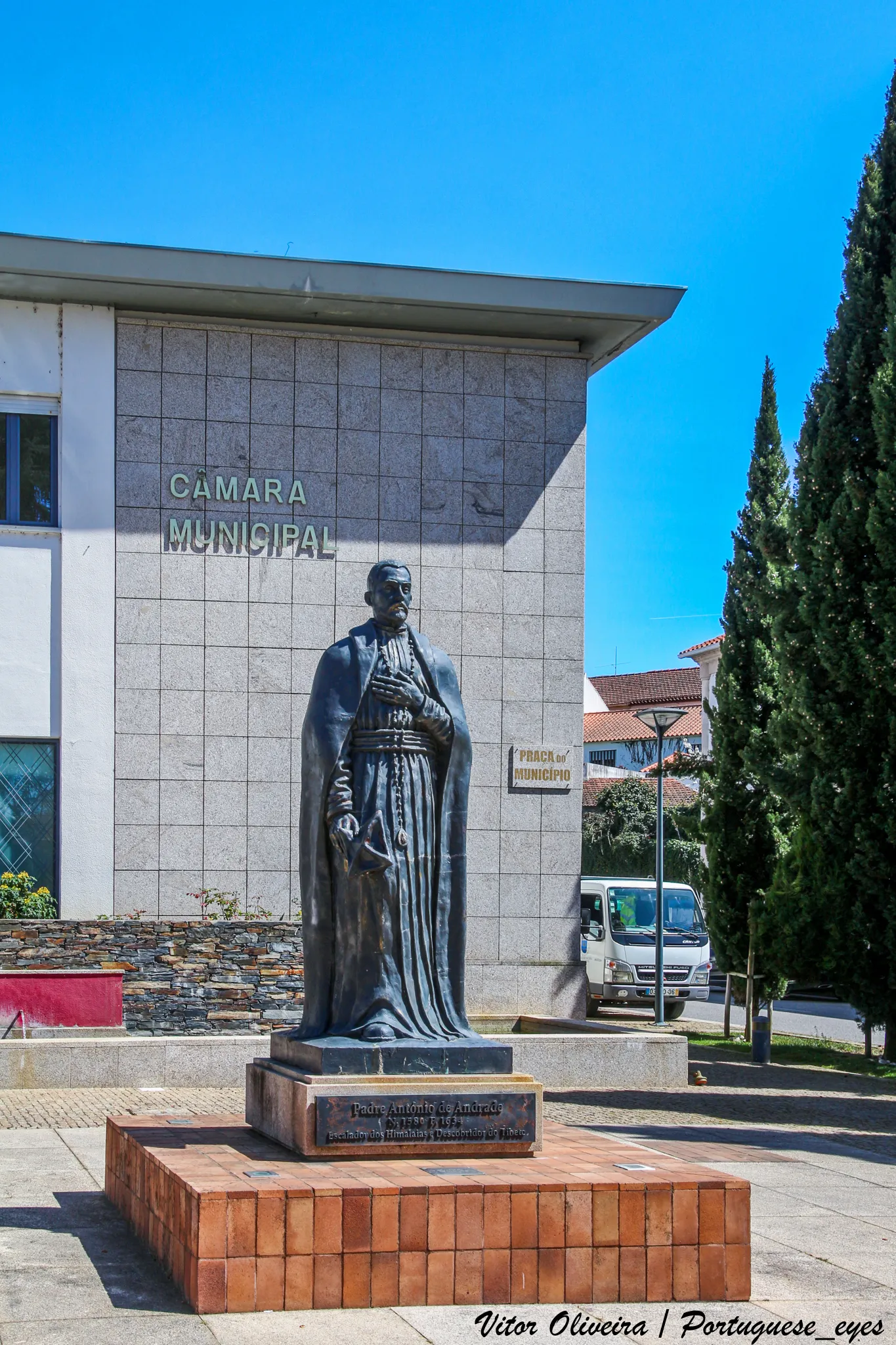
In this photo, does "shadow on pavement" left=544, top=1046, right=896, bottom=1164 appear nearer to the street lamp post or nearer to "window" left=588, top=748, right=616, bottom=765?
the street lamp post

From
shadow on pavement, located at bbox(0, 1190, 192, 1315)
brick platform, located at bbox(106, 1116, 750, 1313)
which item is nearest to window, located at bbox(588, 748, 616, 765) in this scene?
shadow on pavement, located at bbox(0, 1190, 192, 1315)

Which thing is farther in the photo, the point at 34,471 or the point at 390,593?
the point at 34,471

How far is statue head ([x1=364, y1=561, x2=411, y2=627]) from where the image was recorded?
7.80 meters

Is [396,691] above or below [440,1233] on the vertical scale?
Result: above

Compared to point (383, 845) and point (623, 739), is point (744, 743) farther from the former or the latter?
point (623, 739)

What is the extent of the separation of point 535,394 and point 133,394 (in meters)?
4.59

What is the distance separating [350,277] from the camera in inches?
706

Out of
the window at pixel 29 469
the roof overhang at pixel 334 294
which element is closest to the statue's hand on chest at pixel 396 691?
the roof overhang at pixel 334 294

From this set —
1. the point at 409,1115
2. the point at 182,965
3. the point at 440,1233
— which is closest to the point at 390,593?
the point at 409,1115

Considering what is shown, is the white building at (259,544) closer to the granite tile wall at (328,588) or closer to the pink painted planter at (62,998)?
the granite tile wall at (328,588)

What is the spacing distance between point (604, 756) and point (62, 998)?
60458 mm

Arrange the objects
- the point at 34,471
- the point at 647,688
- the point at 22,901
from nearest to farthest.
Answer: the point at 22,901 < the point at 34,471 < the point at 647,688

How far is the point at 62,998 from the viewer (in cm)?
1469

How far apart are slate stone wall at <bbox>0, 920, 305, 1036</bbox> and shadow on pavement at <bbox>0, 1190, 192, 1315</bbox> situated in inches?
288
